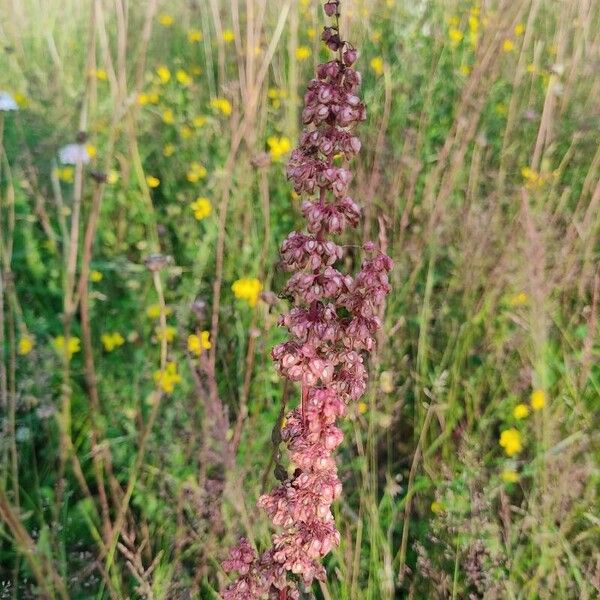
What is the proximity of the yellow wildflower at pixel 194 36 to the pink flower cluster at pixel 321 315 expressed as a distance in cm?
276

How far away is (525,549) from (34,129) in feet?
7.64

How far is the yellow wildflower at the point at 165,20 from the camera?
346 centimetres

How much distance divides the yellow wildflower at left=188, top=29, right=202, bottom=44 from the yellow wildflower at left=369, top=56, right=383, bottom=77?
1.04 metres

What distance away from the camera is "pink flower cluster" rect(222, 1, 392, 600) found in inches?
28.5

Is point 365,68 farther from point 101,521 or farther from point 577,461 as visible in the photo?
point 101,521

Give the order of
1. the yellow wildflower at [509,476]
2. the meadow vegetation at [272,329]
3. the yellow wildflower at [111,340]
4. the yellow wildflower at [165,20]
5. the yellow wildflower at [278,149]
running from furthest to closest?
the yellow wildflower at [165,20]
the yellow wildflower at [278,149]
the yellow wildflower at [111,340]
the yellow wildflower at [509,476]
the meadow vegetation at [272,329]

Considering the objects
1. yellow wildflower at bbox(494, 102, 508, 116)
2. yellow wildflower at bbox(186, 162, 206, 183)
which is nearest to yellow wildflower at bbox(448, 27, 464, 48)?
yellow wildflower at bbox(494, 102, 508, 116)

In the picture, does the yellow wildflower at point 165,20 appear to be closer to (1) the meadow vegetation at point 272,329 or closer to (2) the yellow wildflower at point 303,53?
(1) the meadow vegetation at point 272,329

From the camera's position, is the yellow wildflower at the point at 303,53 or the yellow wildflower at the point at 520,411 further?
the yellow wildflower at the point at 303,53

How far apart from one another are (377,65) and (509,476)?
1911 mm

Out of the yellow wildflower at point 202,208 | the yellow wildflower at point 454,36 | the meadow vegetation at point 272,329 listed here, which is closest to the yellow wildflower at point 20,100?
the meadow vegetation at point 272,329

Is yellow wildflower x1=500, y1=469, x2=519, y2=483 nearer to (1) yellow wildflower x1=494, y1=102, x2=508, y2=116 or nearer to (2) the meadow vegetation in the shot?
(2) the meadow vegetation

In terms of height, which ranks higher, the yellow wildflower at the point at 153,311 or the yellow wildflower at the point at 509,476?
the yellow wildflower at the point at 153,311

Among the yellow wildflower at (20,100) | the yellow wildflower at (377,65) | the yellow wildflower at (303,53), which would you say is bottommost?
the yellow wildflower at (20,100)
